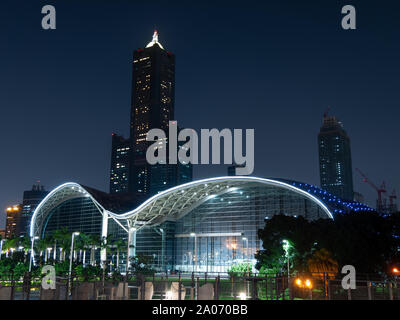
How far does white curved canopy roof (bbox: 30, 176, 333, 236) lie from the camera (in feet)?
213

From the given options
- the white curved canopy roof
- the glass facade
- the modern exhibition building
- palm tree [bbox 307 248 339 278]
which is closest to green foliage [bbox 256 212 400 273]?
palm tree [bbox 307 248 339 278]

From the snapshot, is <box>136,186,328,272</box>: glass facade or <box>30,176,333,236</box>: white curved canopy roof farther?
<box>136,186,328,272</box>: glass facade

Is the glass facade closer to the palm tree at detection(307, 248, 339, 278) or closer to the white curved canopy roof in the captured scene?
the white curved canopy roof

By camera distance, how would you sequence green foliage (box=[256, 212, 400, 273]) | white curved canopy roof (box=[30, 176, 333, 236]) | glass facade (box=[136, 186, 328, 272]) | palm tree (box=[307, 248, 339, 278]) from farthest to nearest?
glass facade (box=[136, 186, 328, 272]) < white curved canopy roof (box=[30, 176, 333, 236]) < green foliage (box=[256, 212, 400, 273]) < palm tree (box=[307, 248, 339, 278])

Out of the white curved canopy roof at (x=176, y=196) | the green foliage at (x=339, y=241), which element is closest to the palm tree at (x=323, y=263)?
the green foliage at (x=339, y=241)

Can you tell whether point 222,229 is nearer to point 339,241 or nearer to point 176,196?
point 176,196

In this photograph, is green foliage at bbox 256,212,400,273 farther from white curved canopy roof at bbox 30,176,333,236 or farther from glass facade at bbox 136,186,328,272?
glass facade at bbox 136,186,328,272

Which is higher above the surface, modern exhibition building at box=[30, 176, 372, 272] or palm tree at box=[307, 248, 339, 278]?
modern exhibition building at box=[30, 176, 372, 272]

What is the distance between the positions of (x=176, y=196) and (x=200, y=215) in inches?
245

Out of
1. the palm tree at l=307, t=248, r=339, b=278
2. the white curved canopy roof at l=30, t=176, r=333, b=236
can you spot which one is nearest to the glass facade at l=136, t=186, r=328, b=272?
the white curved canopy roof at l=30, t=176, r=333, b=236

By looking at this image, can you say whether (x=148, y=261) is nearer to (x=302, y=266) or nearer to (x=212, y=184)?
(x=212, y=184)

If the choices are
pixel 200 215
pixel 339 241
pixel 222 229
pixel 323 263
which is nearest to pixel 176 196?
pixel 200 215

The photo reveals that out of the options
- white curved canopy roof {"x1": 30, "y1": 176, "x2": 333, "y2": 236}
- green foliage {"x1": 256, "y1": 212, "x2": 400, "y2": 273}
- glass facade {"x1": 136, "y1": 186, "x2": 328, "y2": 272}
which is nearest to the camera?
green foliage {"x1": 256, "y1": 212, "x2": 400, "y2": 273}
